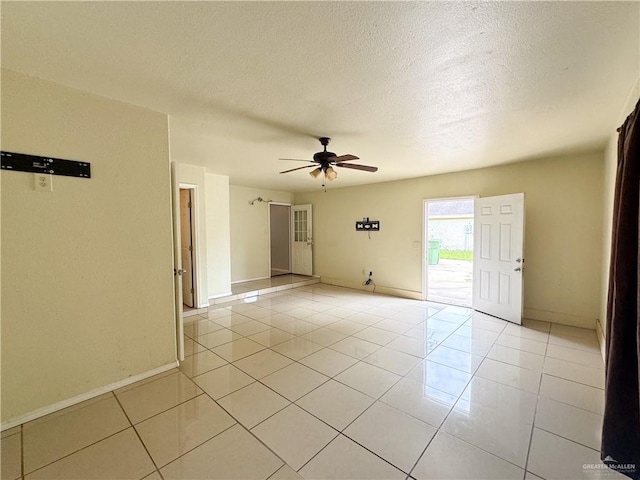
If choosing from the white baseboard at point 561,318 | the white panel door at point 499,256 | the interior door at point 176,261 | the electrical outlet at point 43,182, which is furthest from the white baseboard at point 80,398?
the white baseboard at point 561,318

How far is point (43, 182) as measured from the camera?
1.95 meters

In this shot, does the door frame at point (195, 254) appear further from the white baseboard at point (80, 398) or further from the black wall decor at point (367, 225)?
the black wall decor at point (367, 225)

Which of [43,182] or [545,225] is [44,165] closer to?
[43,182]

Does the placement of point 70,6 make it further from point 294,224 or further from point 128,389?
point 294,224

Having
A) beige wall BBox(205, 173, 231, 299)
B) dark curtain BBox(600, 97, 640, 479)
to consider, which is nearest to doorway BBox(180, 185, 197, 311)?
beige wall BBox(205, 173, 231, 299)

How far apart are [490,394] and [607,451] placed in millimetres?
823

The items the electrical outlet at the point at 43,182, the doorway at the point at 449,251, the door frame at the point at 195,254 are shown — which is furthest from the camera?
the doorway at the point at 449,251

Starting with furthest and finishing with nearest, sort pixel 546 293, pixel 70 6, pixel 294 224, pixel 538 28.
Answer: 1. pixel 294 224
2. pixel 546 293
3. pixel 538 28
4. pixel 70 6

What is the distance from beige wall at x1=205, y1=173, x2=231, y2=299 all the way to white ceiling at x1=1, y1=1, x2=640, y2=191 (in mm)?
2099

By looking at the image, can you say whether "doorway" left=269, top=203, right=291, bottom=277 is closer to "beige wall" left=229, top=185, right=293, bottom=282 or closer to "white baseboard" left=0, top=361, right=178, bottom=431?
"beige wall" left=229, top=185, right=293, bottom=282

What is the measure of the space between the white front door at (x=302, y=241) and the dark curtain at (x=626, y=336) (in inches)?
239

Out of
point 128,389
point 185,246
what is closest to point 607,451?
point 128,389

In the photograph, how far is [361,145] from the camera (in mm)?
3328

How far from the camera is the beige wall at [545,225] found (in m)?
3.62
